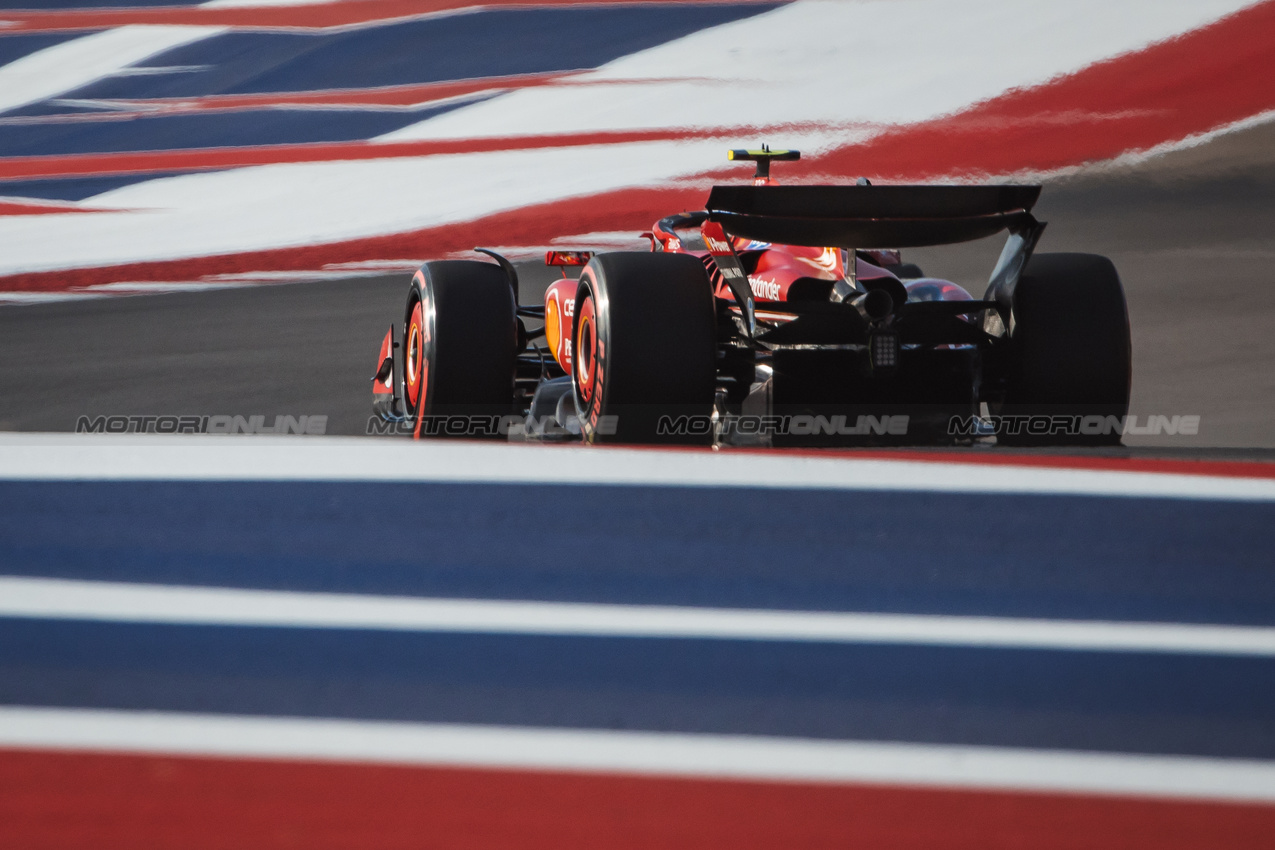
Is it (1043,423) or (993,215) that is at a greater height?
(993,215)

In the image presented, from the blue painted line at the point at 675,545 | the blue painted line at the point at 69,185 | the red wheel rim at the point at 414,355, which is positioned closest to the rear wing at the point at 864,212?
the blue painted line at the point at 675,545

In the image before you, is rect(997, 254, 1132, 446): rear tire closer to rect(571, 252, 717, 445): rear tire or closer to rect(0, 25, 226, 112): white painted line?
rect(571, 252, 717, 445): rear tire

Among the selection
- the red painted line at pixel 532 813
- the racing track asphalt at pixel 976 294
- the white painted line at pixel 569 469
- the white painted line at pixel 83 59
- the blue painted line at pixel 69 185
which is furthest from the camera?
the white painted line at pixel 83 59

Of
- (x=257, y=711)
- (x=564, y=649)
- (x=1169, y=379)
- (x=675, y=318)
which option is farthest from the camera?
(x=1169, y=379)

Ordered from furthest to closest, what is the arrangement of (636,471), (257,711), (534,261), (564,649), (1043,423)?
1. (534,261)
2. (1043,423)
3. (636,471)
4. (564,649)
5. (257,711)

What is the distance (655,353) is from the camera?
11.2ft

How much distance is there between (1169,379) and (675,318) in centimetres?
366

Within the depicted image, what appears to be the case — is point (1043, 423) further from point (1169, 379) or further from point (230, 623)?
point (1169, 379)

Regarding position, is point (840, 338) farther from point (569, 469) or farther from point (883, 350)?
point (569, 469)

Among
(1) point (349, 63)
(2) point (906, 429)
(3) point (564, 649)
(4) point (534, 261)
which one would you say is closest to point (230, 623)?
(3) point (564, 649)

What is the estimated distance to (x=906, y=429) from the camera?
372cm

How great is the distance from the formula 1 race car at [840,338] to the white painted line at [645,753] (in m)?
1.76

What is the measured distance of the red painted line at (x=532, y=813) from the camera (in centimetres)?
150

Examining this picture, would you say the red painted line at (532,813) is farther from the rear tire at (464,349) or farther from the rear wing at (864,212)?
the rear tire at (464,349)
